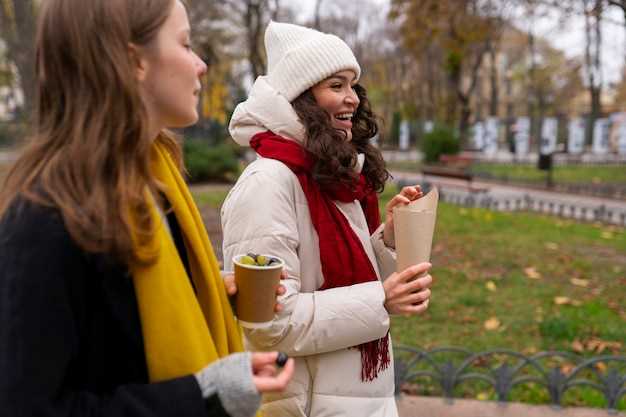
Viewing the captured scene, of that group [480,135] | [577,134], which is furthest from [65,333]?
[577,134]

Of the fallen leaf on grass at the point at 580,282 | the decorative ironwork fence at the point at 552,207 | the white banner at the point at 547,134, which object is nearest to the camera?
the fallen leaf on grass at the point at 580,282

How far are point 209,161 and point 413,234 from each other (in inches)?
605

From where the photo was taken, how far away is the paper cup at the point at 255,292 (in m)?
1.39

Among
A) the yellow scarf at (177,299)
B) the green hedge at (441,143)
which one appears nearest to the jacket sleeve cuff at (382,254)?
the yellow scarf at (177,299)

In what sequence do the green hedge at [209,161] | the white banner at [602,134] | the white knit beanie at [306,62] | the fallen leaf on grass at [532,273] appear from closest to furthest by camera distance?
the white knit beanie at [306,62] → the fallen leaf on grass at [532,273] → the green hedge at [209,161] → the white banner at [602,134]

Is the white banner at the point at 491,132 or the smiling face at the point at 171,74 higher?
the smiling face at the point at 171,74

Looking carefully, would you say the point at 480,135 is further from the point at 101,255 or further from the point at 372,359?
the point at 101,255

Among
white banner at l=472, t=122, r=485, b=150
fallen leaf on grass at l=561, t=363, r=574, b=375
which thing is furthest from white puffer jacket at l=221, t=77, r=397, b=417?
white banner at l=472, t=122, r=485, b=150

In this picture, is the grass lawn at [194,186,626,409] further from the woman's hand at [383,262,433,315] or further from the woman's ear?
the woman's ear

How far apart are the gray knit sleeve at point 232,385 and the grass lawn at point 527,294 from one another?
9.08 ft

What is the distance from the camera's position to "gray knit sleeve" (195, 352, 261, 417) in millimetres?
1107

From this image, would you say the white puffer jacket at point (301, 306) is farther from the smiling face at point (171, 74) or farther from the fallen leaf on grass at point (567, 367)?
the fallen leaf on grass at point (567, 367)

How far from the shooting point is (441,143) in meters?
20.4

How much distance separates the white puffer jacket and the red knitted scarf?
2 centimetres
